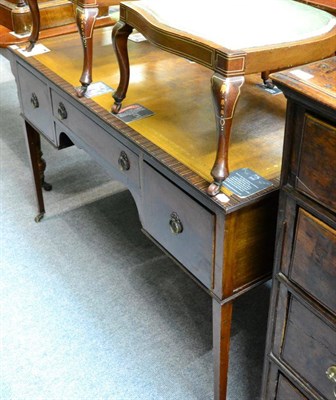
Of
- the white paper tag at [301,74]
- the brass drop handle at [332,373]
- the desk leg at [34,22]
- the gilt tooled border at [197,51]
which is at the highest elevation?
the white paper tag at [301,74]

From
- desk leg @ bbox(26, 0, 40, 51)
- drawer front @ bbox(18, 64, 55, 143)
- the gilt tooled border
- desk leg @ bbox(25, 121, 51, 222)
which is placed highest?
the gilt tooled border

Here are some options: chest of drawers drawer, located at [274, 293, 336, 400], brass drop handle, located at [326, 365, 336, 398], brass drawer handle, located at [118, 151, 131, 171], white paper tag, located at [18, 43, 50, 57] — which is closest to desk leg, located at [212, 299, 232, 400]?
chest of drawers drawer, located at [274, 293, 336, 400]

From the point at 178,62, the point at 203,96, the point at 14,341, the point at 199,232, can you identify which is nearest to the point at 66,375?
the point at 14,341

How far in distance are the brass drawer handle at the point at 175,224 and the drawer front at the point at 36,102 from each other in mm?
604

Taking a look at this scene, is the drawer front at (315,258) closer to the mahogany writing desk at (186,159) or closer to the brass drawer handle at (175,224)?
the mahogany writing desk at (186,159)

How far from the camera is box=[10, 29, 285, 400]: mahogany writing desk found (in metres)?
0.94

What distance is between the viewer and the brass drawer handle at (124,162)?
3.76 ft

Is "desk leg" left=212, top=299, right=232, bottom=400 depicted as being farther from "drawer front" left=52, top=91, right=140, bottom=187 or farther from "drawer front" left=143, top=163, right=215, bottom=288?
"drawer front" left=52, top=91, right=140, bottom=187

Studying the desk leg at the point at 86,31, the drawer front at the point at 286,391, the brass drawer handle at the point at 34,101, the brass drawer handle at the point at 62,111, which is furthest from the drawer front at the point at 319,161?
the brass drawer handle at the point at 34,101

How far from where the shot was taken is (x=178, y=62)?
4.70 feet

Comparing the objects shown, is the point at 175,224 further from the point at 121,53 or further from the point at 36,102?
the point at 36,102

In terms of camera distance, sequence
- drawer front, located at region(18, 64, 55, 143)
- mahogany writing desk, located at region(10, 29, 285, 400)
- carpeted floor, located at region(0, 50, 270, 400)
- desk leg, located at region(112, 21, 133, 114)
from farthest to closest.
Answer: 1. drawer front, located at region(18, 64, 55, 143)
2. carpeted floor, located at region(0, 50, 270, 400)
3. desk leg, located at region(112, 21, 133, 114)
4. mahogany writing desk, located at region(10, 29, 285, 400)

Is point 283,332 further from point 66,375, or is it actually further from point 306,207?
point 66,375

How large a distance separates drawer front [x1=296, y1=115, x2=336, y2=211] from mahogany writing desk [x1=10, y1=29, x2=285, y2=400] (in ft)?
A: 0.54
